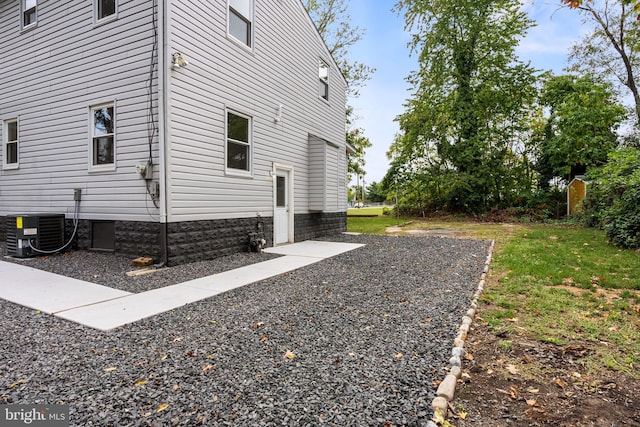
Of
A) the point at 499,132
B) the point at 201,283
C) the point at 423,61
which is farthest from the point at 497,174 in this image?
the point at 201,283

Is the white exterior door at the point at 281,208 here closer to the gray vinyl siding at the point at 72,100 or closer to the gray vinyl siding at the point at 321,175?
the gray vinyl siding at the point at 321,175

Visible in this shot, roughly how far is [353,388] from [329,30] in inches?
788

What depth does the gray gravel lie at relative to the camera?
1.91m

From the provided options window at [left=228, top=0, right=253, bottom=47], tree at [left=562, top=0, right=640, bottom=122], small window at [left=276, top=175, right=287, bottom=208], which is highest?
tree at [left=562, top=0, right=640, bottom=122]

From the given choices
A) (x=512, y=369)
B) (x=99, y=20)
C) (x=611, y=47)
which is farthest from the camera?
(x=611, y=47)

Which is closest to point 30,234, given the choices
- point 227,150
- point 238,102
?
point 227,150

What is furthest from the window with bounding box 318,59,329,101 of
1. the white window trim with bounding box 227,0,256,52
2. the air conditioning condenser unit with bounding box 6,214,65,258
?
the air conditioning condenser unit with bounding box 6,214,65,258

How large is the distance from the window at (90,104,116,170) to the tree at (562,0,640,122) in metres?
20.5

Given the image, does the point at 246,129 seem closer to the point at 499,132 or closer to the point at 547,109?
the point at 499,132

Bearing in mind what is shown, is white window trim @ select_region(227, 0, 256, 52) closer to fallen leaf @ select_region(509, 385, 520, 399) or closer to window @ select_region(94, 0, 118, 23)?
window @ select_region(94, 0, 118, 23)

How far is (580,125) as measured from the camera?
16.1 metres

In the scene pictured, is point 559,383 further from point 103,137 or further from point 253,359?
point 103,137

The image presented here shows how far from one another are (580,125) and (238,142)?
670 inches

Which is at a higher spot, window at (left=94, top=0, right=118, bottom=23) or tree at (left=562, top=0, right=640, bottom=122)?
tree at (left=562, top=0, right=640, bottom=122)
